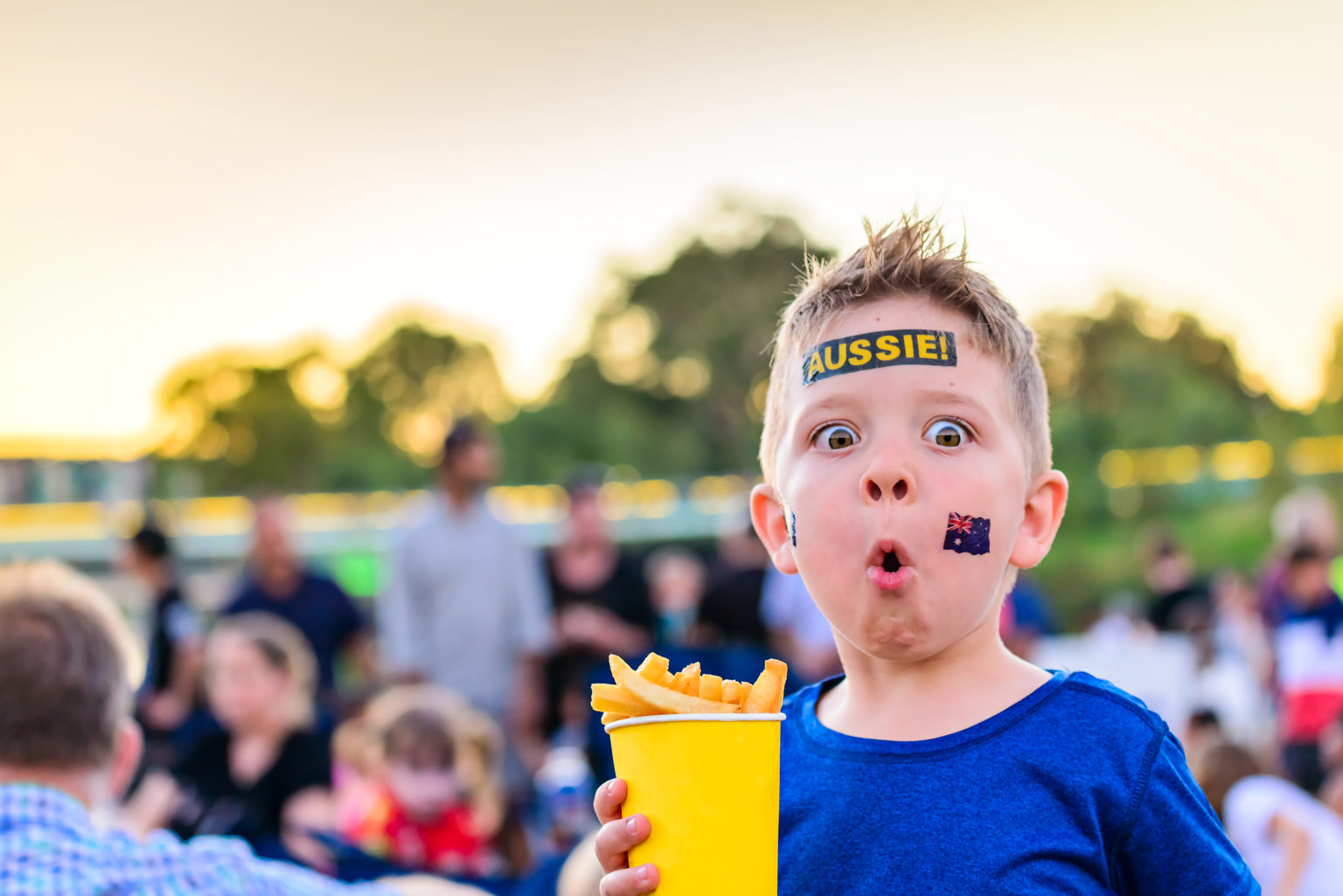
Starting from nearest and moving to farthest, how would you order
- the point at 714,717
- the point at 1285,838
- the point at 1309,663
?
1. the point at 714,717
2. the point at 1285,838
3. the point at 1309,663

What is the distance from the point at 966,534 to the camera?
53.6 inches

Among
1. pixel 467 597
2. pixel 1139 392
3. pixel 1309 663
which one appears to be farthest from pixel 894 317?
pixel 1139 392

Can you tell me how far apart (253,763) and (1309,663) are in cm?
560

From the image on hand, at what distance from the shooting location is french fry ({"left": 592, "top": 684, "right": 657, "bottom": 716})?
4.25ft

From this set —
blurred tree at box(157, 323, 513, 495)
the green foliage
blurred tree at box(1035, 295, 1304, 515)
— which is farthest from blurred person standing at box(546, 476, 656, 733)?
blurred tree at box(157, 323, 513, 495)

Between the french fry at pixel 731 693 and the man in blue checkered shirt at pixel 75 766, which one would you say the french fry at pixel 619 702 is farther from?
the man in blue checkered shirt at pixel 75 766

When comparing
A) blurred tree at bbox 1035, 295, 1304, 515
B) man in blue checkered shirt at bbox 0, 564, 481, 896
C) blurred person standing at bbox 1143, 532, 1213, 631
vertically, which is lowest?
blurred person standing at bbox 1143, 532, 1213, 631

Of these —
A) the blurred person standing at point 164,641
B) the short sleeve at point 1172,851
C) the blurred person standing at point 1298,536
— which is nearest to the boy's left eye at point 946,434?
the short sleeve at point 1172,851

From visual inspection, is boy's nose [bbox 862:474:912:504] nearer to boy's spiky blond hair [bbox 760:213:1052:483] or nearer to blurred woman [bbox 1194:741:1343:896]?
boy's spiky blond hair [bbox 760:213:1052:483]

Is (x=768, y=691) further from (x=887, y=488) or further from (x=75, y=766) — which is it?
(x=75, y=766)

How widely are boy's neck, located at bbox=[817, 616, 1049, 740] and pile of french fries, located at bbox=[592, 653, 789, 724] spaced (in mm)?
239

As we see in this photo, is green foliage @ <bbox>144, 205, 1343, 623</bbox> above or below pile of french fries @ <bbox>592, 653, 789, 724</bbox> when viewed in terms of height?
above

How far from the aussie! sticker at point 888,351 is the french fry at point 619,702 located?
0.47 m

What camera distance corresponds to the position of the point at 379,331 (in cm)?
5194
